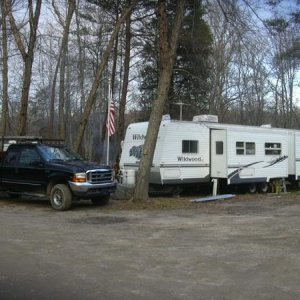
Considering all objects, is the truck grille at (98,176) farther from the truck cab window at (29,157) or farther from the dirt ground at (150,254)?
Answer: the truck cab window at (29,157)

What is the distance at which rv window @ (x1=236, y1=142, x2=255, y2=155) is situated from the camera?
70.2 feet

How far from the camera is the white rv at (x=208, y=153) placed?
19.6m

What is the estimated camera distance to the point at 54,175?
15.4 meters

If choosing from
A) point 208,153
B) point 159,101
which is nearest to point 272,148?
point 208,153

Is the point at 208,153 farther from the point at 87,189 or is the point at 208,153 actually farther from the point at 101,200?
the point at 87,189

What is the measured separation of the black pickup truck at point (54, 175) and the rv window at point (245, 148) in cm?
713

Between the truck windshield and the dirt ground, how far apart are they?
1786 mm

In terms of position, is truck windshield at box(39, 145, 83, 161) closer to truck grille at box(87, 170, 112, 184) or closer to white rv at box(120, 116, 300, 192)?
truck grille at box(87, 170, 112, 184)

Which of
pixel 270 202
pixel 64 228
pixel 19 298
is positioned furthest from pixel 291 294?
pixel 270 202

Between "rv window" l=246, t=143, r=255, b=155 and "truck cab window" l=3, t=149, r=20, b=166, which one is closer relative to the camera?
"truck cab window" l=3, t=149, r=20, b=166

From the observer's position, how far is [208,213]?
47.4 feet

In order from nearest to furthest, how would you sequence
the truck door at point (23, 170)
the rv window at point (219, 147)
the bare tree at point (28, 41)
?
the truck door at point (23, 170) → the rv window at point (219, 147) → the bare tree at point (28, 41)

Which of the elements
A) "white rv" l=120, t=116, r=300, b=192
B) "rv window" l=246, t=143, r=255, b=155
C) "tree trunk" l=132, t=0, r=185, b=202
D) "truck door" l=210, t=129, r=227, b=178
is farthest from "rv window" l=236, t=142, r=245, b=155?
"tree trunk" l=132, t=0, r=185, b=202

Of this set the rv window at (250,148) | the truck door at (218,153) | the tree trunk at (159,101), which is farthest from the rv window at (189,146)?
the tree trunk at (159,101)
